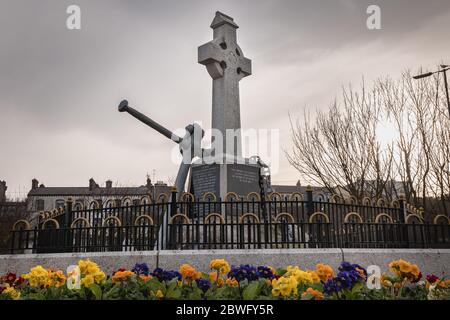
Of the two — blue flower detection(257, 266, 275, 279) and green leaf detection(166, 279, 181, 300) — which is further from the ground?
blue flower detection(257, 266, 275, 279)

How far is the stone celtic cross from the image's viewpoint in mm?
12202

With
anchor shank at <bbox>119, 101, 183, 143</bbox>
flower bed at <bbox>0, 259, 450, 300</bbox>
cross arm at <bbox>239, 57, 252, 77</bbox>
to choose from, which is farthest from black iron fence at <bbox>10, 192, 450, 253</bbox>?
cross arm at <bbox>239, 57, 252, 77</bbox>

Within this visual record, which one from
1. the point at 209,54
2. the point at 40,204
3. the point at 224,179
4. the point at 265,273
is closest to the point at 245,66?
the point at 209,54

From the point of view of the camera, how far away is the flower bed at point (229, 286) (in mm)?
3986

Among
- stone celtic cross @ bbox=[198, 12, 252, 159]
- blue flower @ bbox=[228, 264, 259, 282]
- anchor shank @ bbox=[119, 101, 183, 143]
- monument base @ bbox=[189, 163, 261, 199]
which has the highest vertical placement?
stone celtic cross @ bbox=[198, 12, 252, 159]

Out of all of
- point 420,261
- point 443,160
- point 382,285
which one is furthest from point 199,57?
point 443,160

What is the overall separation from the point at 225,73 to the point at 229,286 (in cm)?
895

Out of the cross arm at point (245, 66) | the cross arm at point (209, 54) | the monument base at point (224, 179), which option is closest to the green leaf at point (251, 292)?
the monument base at point (224, 179)

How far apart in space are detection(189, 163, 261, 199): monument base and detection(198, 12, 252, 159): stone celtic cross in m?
0.62

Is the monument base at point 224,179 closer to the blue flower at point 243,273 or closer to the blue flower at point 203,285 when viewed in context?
the blue flower at point 203,285

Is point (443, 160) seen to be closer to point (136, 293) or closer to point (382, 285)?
point (382, 285)

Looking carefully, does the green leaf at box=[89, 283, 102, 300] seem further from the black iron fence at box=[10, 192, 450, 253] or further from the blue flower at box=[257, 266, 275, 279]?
the black iron fence at box=[10, 192, 450, 253]

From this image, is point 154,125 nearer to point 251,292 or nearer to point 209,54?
point 209,54
